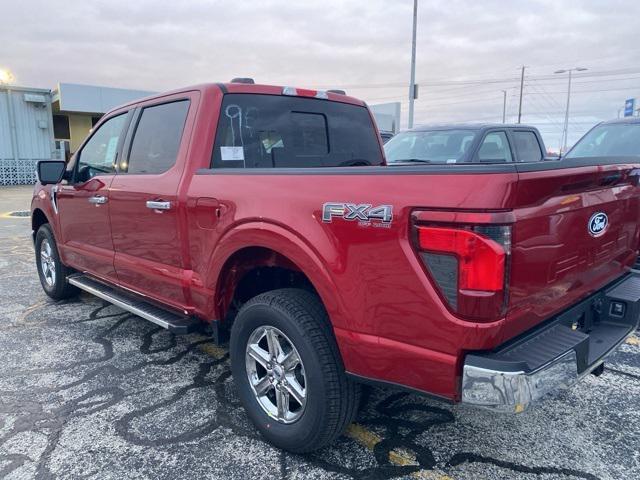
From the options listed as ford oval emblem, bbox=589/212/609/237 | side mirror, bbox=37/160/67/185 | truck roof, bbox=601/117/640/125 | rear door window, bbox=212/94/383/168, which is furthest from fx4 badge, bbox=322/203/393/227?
truck roof, bbox=601/117/640/125

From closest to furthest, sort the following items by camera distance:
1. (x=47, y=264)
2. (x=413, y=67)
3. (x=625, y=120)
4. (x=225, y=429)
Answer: (x=225, y=429) → (x=47, y=264) → (x=625, y=120) → (x=413, y=67)

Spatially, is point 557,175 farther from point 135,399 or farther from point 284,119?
point 135,399

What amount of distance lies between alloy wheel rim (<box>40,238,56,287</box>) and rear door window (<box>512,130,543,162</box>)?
6.24m

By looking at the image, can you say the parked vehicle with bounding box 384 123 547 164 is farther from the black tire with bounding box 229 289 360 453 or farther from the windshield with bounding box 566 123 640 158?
the black tire with bounding box 229 289 360 453

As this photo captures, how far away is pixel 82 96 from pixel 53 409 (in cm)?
2540

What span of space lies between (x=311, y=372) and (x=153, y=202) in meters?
1.69

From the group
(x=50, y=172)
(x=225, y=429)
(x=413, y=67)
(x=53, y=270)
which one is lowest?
(x=225, y=429)

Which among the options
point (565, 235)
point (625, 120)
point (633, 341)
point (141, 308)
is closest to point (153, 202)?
point (141, 308)

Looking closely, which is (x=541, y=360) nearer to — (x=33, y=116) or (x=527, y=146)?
(x=527, y=146)

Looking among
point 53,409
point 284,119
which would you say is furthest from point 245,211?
point 53,409

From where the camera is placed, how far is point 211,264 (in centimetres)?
295

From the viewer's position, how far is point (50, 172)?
4.49m

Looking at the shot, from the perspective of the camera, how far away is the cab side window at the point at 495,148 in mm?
6871

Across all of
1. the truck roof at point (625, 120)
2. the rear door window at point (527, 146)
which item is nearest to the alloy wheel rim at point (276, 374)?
the rear door window at point (527, 146)
